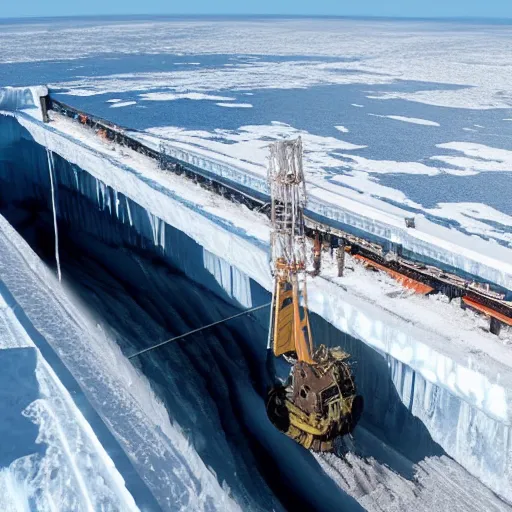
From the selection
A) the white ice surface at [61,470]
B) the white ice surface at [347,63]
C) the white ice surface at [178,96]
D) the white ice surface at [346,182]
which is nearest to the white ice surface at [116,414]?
the white ice surface at [61,470]

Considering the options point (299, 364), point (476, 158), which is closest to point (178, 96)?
point (476, 158)

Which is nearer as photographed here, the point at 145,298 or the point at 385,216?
the point at 385,216

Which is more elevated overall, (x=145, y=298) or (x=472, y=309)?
(x=472, y=309)

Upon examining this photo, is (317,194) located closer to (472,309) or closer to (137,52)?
(472,309)

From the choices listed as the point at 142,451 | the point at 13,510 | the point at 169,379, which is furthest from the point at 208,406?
the point at 13,510

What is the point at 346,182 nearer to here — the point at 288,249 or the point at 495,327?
the point at 288,249

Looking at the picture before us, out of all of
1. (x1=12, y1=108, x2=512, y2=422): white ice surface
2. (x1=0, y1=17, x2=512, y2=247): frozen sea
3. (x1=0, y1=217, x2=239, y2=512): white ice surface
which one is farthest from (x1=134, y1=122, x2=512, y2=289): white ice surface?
(x1=0, y1=217, x2=239, y2=512): white ice surface
